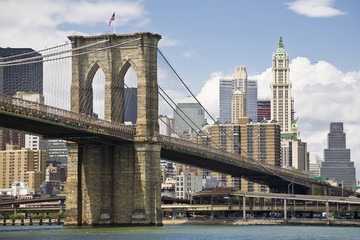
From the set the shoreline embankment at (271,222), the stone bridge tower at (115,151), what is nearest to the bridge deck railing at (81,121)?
the stone bridge tower at (115,151)

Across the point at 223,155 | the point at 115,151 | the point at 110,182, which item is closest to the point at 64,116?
the point at 115,151

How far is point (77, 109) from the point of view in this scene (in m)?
109

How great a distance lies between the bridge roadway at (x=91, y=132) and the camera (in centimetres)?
8725

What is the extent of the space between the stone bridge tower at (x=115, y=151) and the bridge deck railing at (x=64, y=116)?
2966mm

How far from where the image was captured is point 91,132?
9806cm

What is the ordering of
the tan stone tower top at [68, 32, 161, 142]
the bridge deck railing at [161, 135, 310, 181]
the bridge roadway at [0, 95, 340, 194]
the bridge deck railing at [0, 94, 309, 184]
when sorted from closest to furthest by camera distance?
the bridge deck railing at [0, 94, 309, 184]
the bridge roadway at [0, 95, 340, 194]
the tan stone tower top at [68, 32, 161, 142]
the bridge deck railing at [161, 135, 310, 181]

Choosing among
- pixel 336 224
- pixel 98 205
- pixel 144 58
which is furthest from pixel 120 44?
pixel 336 224

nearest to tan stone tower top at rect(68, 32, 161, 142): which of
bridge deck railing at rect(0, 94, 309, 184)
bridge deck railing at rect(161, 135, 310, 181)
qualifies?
bridge deck railing at rect(0, 94, 309, 184)

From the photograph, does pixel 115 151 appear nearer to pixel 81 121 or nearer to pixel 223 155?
pixel 81 121

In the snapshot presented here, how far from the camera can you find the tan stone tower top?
10919 cm

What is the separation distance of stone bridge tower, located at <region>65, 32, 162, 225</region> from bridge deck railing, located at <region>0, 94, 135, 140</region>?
9.73 feet

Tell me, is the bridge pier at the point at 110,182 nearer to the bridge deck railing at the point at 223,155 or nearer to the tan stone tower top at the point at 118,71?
the tan stone tower top at the point at 118,71

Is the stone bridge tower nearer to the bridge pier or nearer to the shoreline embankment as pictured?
the bridge pier

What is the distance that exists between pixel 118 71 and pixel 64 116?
716 inches
